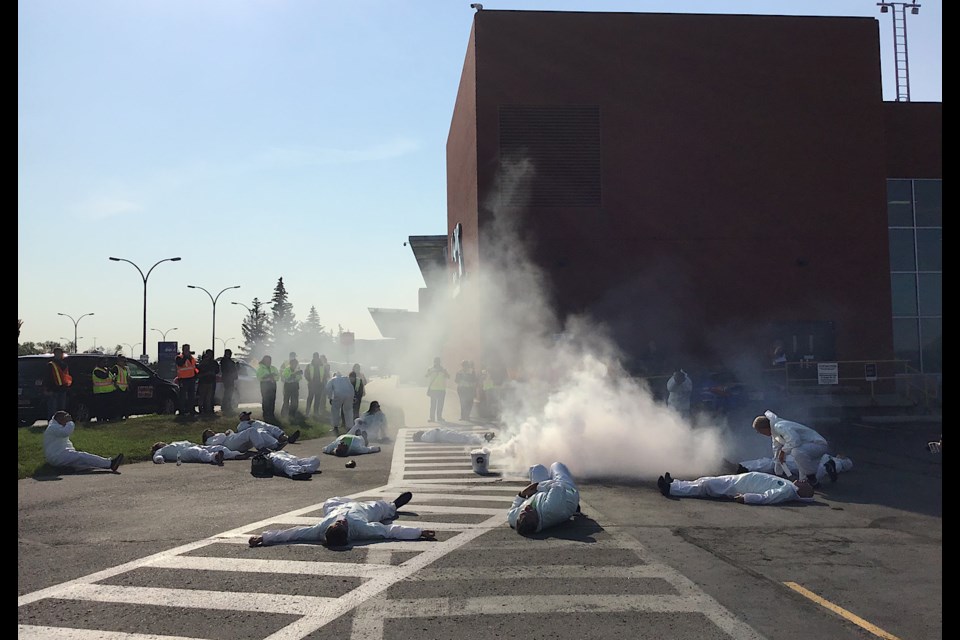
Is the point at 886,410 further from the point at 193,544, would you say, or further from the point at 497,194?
the point at 193,544

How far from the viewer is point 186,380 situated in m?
17.7

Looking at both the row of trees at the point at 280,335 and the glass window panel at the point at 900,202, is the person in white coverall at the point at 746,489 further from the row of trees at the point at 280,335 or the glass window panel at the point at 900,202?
the row of trees at the point at 280,335

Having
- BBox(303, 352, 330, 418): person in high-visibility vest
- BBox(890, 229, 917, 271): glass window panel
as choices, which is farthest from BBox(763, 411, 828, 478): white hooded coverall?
BBox(890, 229, 917, 271): glass window panel

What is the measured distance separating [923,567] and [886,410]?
1649cm

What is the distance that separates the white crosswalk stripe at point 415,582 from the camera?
4.58 metres

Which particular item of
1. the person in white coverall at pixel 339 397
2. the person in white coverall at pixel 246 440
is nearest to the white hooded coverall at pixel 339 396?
the person in white coverall at pixel 339 397

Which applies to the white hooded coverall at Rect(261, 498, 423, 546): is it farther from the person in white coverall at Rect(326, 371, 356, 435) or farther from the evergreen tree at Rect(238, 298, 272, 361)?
the evergreen tree at Rect(238, 298, 272, 361)

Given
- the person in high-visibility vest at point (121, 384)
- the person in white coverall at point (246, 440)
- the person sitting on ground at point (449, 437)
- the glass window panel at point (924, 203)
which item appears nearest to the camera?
the person in white coverall at point (246, 440)

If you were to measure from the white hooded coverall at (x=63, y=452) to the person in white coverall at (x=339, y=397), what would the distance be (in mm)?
6575

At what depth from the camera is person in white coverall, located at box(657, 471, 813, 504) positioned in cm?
840

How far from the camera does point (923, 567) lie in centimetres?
578

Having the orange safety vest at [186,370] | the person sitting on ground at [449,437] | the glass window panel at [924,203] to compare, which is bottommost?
the person sitting on ground at [449,437]

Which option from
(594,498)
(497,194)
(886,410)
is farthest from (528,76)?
(594,498)

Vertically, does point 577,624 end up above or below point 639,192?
below
